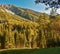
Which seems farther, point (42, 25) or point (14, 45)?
point (14, 45)

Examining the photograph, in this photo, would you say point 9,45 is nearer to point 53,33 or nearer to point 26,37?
point 26,37

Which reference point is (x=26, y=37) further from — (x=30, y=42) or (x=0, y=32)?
(x=0, y=32)

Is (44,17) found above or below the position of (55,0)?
above

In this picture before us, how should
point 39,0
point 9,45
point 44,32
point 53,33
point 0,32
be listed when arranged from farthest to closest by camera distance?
point 0,32
point 9,45
point 44,32
point 53,33
point 39,0

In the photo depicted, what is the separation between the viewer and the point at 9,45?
117312 mm

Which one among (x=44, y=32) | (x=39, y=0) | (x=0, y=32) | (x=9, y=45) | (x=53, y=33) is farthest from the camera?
(x=0, y=32)

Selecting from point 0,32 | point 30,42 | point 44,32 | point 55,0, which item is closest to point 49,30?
point 44,32

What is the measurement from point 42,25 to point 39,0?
80948mm

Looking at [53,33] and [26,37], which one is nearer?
[53,33]

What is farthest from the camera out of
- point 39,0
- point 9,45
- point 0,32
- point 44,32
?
point 0,32

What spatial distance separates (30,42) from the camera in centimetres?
12594

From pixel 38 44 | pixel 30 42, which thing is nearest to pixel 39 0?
pixel 38 44

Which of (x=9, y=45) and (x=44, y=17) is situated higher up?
(x=44, y=17)

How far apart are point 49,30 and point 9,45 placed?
84.2 ft
